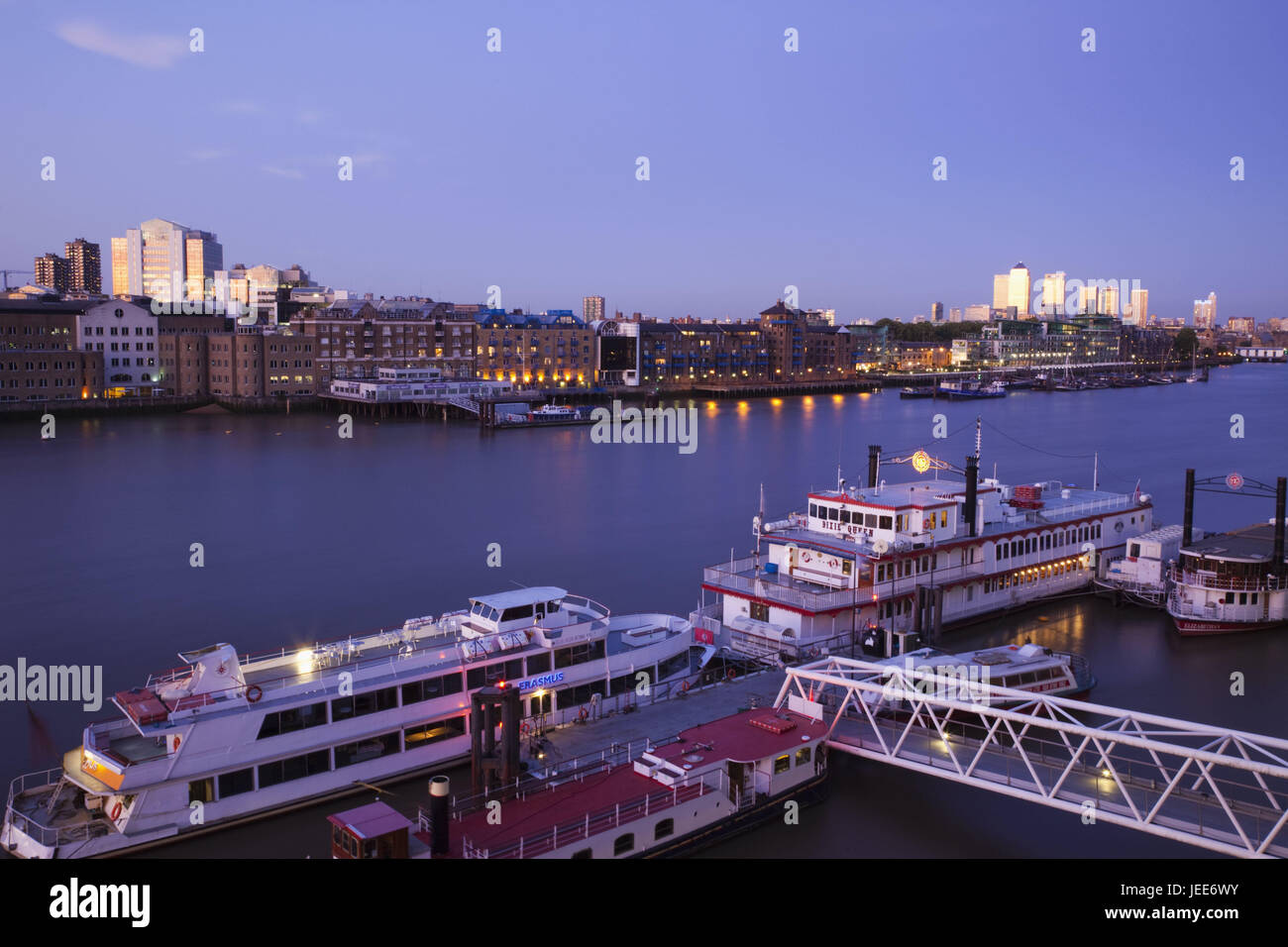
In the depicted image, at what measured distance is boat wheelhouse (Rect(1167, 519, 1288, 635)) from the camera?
1675 centimetres

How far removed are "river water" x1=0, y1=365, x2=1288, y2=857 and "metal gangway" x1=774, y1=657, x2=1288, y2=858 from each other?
0.65 metres

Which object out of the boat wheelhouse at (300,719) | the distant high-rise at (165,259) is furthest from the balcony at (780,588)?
the distant high-rise at (165,259)

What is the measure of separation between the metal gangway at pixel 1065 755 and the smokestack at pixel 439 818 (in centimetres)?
414

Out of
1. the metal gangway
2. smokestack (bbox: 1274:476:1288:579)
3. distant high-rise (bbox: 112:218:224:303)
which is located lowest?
the metal gangway

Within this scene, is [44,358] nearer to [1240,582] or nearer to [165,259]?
[1240,582]

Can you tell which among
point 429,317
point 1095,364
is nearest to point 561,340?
point 429,317

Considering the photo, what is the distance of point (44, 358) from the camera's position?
50.3m

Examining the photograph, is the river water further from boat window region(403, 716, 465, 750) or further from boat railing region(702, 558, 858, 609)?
boat railing region(702, 558, 858, 609)

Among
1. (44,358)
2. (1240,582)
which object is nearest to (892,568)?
(1240,582)

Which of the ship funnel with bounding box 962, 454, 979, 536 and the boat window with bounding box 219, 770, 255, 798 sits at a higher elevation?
the ship funnel with bounding box 962, 454, 979, 536

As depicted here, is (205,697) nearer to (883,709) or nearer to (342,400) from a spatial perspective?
(883,709)

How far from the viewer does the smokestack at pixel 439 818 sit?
7.88 m

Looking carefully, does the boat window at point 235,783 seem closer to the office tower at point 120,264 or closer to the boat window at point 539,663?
the boat window at point 539,663

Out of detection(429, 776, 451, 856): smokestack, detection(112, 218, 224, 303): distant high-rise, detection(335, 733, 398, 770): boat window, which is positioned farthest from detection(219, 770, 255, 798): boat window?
detection(112, 218, 224, 303): distant high-rise
